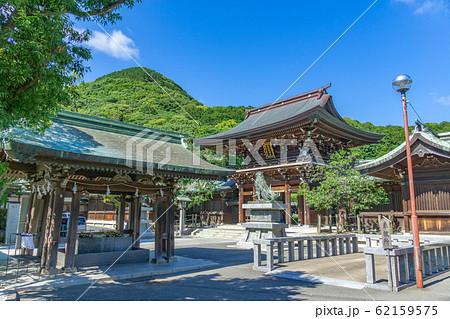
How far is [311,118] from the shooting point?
21.4m

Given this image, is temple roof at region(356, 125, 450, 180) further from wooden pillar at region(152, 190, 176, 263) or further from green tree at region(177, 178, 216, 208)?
green tree at region(177, 178, 216, 208)

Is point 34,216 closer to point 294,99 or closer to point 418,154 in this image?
point 418,154

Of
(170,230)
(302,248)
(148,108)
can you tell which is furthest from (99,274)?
(148,108)

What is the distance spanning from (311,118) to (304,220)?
7.94 metres

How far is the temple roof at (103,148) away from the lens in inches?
274

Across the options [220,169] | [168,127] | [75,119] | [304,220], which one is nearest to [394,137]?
[304,220]

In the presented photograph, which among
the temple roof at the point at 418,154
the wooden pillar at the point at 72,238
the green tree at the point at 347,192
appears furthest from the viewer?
the green tree at the point at 347,192

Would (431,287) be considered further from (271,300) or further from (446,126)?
(446,126)

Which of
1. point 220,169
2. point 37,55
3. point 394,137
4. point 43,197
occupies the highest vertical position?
point 394,137

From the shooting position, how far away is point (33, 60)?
515cm

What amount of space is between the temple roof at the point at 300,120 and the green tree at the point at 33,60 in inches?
705

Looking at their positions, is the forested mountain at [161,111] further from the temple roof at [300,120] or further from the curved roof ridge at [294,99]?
the temple roof at [300,120]

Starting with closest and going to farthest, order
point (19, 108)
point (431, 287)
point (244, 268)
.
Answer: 1. point (19, 108)
2. point (431, 287)
3. point (244, 268)

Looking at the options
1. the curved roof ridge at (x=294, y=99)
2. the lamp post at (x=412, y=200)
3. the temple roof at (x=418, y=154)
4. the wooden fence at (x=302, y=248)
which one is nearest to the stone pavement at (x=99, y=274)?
the wooden fence at (x=302, y=248)
